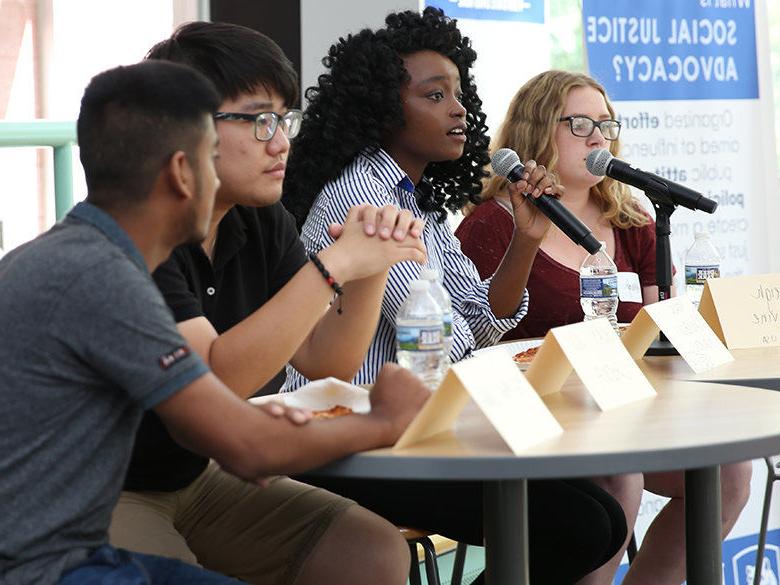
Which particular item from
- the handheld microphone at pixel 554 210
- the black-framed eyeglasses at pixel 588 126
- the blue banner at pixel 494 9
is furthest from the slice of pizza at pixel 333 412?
the blue banner at pixel 494 9

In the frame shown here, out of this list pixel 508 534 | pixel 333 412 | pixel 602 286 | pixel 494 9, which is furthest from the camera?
pixel 494 9

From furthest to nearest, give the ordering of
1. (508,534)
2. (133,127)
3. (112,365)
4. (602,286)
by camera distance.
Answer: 1. (602,286)
2. (508,534)
3. (133,127)
4. (112,365)

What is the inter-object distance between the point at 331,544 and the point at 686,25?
288 cm

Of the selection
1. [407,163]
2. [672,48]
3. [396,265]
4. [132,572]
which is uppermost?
[672,48]

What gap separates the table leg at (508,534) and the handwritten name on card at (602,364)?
188mm

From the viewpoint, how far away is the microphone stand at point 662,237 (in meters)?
2.39

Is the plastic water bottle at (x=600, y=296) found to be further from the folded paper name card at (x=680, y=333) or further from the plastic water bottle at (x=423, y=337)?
the plastic water bottle at (x=423, y=337)

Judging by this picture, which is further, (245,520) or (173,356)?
(245,520)

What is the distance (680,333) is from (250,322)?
0.85 m

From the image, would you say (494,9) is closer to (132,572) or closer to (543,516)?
(543,516)

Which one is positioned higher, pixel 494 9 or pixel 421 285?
pixel 494 9

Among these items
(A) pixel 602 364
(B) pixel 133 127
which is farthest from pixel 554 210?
(B) pixel 133 127

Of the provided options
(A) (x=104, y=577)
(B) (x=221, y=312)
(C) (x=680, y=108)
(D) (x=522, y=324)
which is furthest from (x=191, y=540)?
(C) (x=680, y=108)

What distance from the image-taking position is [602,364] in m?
1.80
